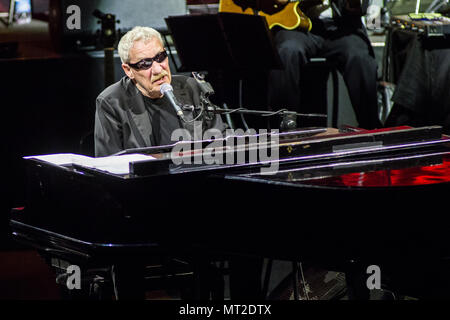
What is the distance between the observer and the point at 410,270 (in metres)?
2.82

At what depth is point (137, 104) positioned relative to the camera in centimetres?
332

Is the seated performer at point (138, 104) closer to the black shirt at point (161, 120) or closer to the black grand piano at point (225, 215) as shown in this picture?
the black shirt at point (161, 120)

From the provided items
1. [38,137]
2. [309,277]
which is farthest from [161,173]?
[38,137]

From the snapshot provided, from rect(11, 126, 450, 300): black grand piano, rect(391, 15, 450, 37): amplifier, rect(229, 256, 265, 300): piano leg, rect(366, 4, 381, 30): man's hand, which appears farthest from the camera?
rect(366, 4, 381, 30): man's hand

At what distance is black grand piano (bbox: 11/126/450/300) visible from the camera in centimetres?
241

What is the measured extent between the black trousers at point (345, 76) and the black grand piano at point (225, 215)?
233cm

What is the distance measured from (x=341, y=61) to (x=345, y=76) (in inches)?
4.2

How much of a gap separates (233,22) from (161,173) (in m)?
2.00

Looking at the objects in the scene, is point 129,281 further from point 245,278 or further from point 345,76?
point 345,76

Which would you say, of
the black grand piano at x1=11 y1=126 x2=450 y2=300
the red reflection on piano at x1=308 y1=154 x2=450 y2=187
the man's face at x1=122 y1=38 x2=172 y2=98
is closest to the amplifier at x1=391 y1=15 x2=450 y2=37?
the red reflection on piano at x1=308 y1=154 x2=450 y2=187

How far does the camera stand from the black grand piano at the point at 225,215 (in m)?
2.41

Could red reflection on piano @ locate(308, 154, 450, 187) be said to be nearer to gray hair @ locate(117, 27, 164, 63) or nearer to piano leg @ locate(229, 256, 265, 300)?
piano leg @ locate(229, 256, 265, 300)

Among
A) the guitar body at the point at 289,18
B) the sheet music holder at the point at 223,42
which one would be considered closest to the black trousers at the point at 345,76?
the guitar body at the point at 289,18

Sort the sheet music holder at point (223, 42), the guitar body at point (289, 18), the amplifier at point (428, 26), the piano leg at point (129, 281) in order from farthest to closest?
the guitar body at point (289, 18) < the amplifier at point (428, 26) < the sheet music holder at point (223, 42) < the piano leg at point (129, 281)
